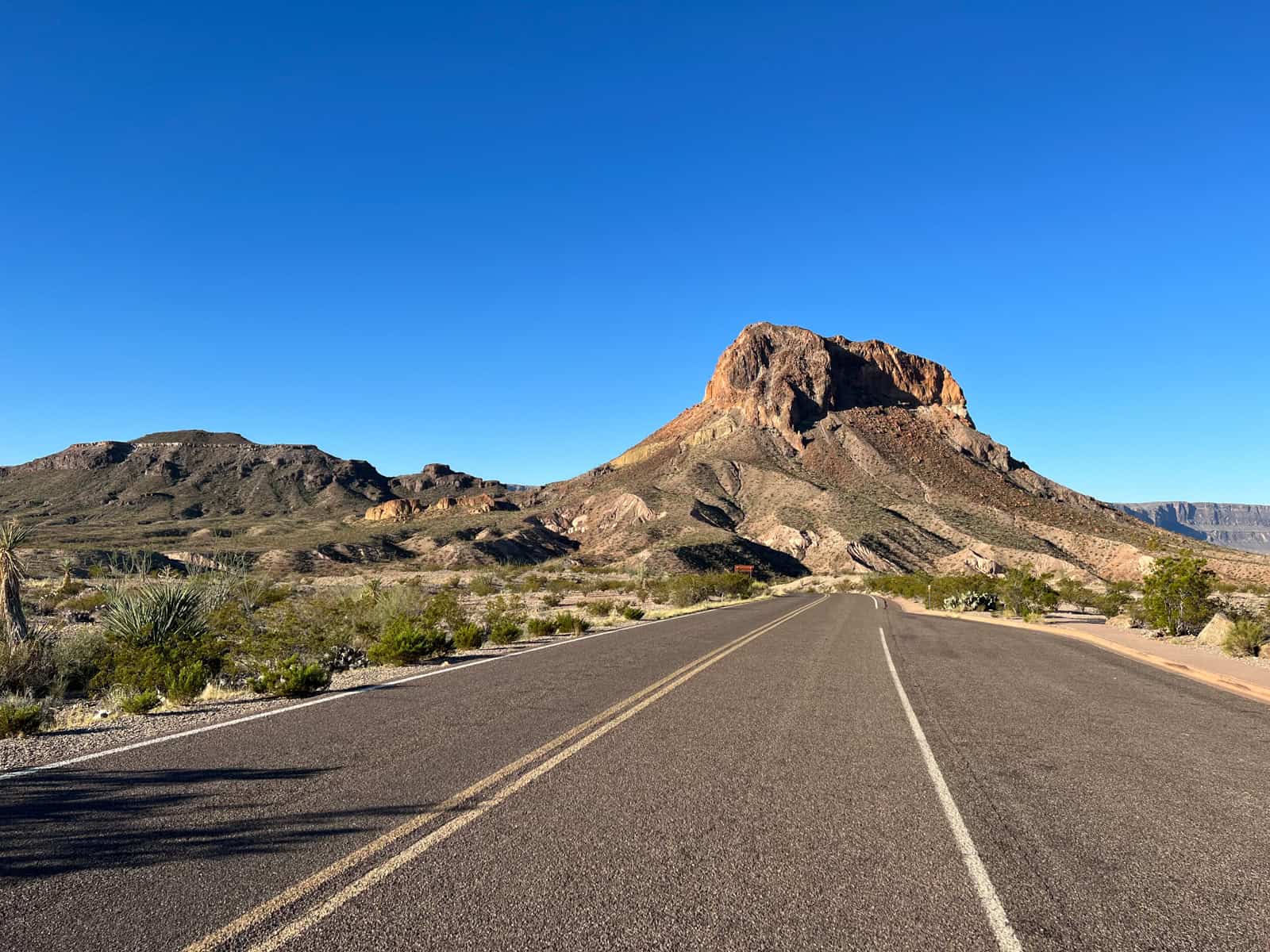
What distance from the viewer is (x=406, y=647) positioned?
14.1 meters

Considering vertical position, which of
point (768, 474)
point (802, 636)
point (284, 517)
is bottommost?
point (802, 636)

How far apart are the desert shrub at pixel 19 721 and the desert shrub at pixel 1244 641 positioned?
23.7 m

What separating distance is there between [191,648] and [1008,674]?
15338 mm

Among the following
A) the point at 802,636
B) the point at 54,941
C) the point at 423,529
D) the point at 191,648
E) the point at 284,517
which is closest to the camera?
the point at 54,941

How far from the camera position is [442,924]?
355cm

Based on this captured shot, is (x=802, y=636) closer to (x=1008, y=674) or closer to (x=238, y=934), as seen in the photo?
(x=1008, y=674)

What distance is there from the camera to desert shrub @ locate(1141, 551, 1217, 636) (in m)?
23.4

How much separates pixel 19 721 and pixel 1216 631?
86.6 ft

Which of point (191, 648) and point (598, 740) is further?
point (191, 648)

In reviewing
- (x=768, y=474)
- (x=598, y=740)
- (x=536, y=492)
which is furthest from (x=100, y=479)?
(x=598, y=740)

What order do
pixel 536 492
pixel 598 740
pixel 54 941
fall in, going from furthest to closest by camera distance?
pixel 536 492 → pixel 598 740 → pixel 54 941

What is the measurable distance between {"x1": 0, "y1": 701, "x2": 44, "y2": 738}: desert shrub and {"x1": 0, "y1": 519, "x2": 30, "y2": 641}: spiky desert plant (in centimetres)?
758

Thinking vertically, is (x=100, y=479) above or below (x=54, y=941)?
above

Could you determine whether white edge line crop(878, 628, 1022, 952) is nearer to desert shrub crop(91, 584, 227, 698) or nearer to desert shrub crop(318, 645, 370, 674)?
desert shrub crop(91, 584, 227, 698)
